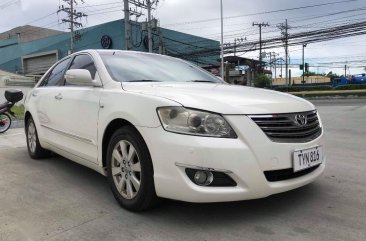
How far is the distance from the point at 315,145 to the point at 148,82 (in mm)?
1645

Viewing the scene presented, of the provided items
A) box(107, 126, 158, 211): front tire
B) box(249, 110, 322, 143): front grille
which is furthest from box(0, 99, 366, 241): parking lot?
box(249, 110, 322, 143): front grille

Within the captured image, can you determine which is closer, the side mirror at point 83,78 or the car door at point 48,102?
the side mirror at point 83,78

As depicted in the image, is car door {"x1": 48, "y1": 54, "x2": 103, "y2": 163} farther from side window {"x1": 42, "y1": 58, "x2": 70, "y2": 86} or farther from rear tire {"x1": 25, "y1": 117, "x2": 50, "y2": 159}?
rear tire {"x1": 25, "y1": 117, "x2": 50, "y2": 159}

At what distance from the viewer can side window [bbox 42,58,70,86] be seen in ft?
17.0

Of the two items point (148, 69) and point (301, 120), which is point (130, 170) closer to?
point (148, 69)

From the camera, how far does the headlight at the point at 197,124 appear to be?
301 centimetres

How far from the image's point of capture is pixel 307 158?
10.9ft

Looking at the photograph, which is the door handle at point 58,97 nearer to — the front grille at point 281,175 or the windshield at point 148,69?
the windshield at point 148,69

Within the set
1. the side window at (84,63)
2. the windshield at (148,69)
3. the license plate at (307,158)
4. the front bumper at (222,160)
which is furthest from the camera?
the side window at (84,63)

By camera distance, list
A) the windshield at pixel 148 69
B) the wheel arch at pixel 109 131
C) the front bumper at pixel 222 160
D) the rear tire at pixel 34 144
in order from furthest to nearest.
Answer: the rear tire at pixel 34 144 → the windshield at pixel 148 69 → the wheel arch at pixel 109 131 → the front bumper at pixel 222 160

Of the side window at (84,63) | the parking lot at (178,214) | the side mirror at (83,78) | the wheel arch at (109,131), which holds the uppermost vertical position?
the side window at (84,63)

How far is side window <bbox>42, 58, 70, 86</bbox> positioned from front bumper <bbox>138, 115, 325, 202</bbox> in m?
2.54

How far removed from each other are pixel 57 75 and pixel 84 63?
2.98 ft

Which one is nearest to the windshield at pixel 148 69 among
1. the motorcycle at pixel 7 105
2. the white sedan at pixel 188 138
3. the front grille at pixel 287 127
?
the white sedan at pixel 188 138
